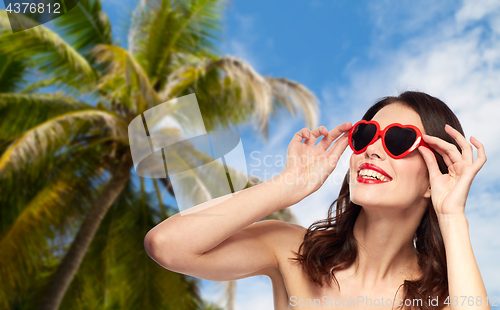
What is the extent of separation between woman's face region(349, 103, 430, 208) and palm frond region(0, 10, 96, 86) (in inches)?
315


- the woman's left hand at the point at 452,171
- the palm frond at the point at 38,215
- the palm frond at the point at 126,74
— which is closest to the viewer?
the woman's left hand at the point at 452,171

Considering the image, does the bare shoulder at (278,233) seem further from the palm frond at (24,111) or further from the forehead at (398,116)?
the palm frond at (24,111)

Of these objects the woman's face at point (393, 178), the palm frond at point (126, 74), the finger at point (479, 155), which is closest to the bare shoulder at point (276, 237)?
the woman's face at point (393, 178)

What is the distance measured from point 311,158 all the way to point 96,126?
858 centimetres

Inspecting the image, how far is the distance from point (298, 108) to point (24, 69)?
6.34 m

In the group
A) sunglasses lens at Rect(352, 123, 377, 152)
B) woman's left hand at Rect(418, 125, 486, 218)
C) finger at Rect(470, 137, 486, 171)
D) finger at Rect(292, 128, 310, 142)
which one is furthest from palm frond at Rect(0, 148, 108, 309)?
finger at Rect(470, 137, 486, 171)

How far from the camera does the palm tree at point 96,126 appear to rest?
8.25 m

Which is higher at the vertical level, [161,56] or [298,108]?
[161,56]

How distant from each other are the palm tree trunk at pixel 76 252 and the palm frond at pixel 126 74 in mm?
1968

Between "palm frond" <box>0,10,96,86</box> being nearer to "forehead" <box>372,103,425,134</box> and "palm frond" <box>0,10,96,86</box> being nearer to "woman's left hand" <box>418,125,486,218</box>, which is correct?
"forehead" <box>372,103,425,134</box>

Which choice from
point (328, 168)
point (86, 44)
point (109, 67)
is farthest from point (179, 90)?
point (328, 168)

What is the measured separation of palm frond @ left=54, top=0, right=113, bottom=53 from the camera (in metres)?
9.55

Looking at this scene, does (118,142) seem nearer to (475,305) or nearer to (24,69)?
(24,69)

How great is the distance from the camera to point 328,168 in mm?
2109
